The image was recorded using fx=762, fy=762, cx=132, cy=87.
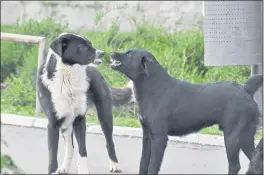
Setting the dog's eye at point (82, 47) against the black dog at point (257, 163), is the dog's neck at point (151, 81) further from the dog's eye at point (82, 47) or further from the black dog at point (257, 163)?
the black dog at point (257, 163)

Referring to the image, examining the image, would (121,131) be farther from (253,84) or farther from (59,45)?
(253,84)

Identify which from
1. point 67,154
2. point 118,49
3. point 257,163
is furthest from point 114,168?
point 118,49

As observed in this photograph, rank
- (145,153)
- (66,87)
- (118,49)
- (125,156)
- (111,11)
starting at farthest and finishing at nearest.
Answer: (111,11)
(118,49)
(125,156)
(66,87)
(145,153)

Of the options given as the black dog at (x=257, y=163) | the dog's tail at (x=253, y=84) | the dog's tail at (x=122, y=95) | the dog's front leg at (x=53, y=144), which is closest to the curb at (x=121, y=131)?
the dog's tail at (x=122, y=95)

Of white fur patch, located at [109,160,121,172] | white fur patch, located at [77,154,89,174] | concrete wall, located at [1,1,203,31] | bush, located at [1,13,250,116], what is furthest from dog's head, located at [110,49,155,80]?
concrete wall, located at [1,1,203,31]

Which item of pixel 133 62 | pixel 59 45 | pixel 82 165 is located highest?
pixel 59 45

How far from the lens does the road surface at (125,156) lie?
25.3 feet

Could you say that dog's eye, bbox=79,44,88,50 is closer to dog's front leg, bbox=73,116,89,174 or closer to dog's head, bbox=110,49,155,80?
dog's head, bbox=110,49,155,80

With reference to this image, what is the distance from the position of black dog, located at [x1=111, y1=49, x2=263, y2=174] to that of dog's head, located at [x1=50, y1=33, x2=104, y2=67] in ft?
1.70

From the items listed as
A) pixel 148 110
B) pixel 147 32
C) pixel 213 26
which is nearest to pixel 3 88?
pixel 147 32

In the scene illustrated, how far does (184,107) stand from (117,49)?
4.92 metres

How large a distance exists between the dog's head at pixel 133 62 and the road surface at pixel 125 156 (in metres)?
1.55

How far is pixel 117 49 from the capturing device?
1105 cm

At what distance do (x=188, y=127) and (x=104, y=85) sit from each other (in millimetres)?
1449
